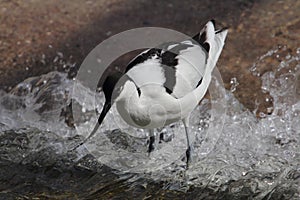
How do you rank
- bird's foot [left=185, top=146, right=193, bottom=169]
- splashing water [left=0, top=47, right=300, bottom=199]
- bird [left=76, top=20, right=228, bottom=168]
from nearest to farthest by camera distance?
bird [left=76, top=20, right=228, bottom=168] → splashing water [left=0, top=47, right=300, bottom=199] → bird's foot [left=185, top=146, right=193, bottom=169]

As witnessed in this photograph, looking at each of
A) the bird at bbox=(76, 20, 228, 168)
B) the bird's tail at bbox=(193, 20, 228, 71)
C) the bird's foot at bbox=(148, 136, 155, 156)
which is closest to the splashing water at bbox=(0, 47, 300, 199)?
the bird's foot at bbox=(148, 136, 155, 156)

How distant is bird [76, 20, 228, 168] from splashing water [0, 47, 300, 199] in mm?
223

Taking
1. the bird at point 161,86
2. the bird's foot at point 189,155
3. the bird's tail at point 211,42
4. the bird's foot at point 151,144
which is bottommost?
the bird's foot at point 189,155

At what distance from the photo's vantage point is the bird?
302cm

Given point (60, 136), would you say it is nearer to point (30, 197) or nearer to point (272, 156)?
point (30, 197)

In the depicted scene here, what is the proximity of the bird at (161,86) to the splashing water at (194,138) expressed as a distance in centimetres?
22

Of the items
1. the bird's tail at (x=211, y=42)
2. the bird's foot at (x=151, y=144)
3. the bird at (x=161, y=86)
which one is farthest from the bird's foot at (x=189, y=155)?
the bird's tail at (x=211, y=42)

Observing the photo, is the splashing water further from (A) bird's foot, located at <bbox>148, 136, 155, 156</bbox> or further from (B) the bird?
(B) the bird

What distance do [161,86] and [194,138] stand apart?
0.83m

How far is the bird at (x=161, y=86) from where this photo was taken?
9.89 ft

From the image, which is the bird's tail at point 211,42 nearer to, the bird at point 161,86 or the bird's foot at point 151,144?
the bird at point 161,86

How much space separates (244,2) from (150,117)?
A: 2.10 meters

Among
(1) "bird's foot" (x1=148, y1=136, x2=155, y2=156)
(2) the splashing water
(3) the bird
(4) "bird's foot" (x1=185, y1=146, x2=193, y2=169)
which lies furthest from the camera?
(1) "bird's foot" (x1=148, y1=136, x2=155, y2=156)

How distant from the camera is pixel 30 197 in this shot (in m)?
3.25
